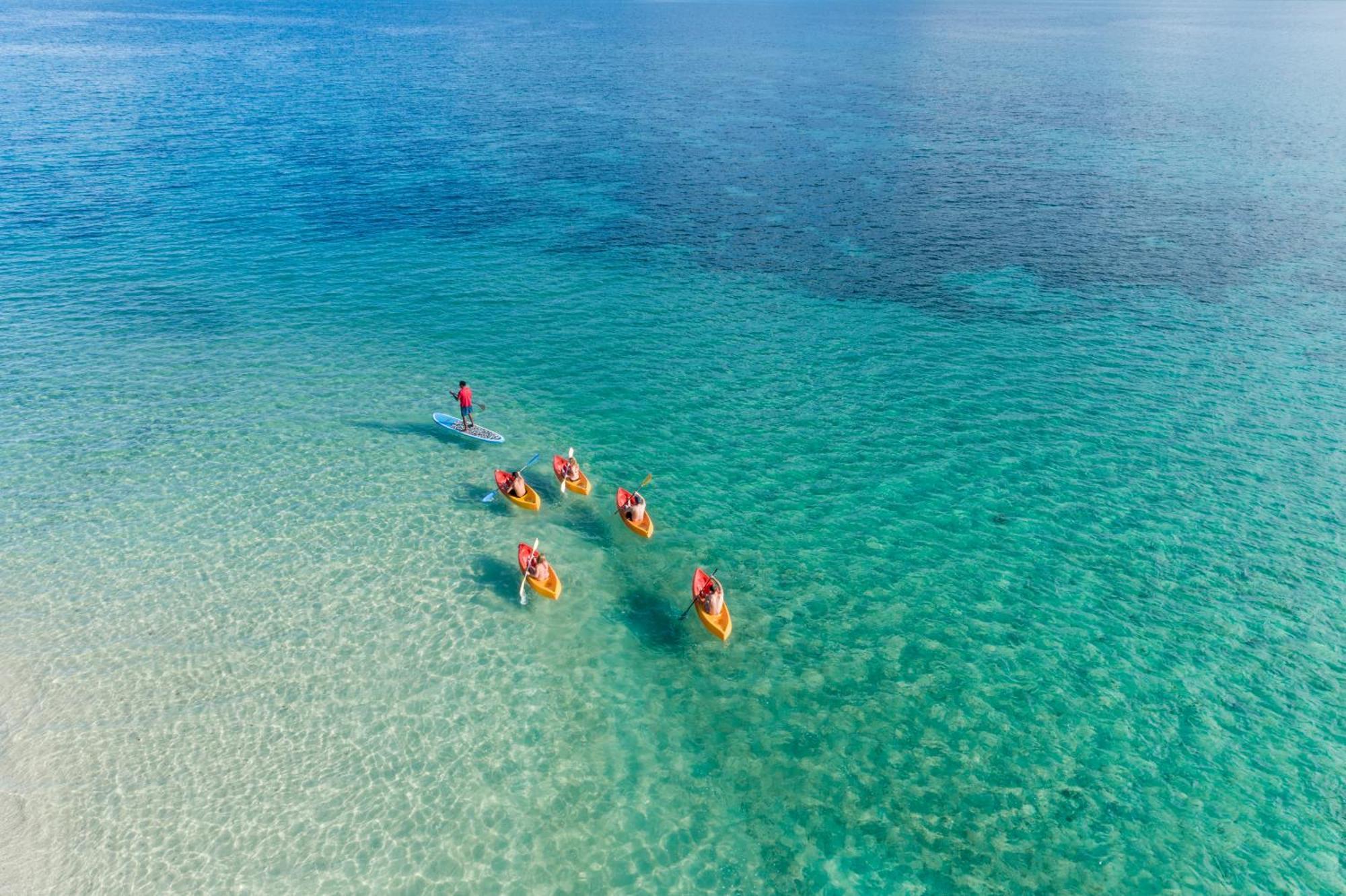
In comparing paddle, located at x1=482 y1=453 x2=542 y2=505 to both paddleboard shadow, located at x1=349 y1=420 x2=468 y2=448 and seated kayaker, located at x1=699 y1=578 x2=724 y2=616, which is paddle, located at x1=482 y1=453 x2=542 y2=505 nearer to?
paddleboard shadow, located at x1=349 y1=420 x2=468 y2=448

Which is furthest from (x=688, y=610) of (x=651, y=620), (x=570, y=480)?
(x=570, y=480)

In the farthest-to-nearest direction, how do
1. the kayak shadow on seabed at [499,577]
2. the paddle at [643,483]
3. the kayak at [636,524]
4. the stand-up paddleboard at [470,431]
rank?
the stand-up paddleboard at [470,431]
the paddle at [643,483]
the kayak at [636,524]
the kayak shadow on seabed at [499,577]

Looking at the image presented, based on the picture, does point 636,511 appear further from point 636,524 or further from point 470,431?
point 470,431

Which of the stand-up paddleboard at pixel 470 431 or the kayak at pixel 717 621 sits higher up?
the stand-up paddleboard at pixel 470 431

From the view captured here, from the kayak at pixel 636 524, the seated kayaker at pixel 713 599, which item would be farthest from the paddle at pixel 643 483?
the seated kayaker at pixel 713 599

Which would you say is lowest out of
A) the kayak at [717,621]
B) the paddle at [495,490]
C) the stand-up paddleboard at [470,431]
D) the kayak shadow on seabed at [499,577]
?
the kayak shadow on seabed at [499,577]

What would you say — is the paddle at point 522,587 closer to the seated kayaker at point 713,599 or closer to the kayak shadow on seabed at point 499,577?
the kayak shadow on seabed at point 499,577
